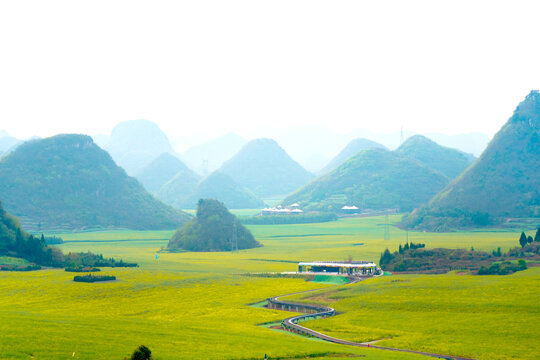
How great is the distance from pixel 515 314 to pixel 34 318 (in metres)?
55.0

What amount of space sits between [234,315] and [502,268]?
51178 mm

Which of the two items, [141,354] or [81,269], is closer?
[141,354]

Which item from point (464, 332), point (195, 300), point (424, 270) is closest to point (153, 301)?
point (195, 300)

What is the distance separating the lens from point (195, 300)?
9806 cm

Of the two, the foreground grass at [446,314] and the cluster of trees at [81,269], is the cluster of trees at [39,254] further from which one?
the foreground grass at [446,314]

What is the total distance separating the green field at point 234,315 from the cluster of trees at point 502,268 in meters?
3.28

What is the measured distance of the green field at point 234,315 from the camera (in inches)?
2142

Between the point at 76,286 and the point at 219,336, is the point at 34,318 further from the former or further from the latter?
the point at 76,286

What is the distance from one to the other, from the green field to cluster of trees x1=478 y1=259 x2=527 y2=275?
3.28 meters

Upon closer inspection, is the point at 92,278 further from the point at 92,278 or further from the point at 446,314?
the point at 446,314

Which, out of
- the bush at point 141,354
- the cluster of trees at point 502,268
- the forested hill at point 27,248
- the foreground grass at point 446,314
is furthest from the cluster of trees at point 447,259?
the bush at point 141,354

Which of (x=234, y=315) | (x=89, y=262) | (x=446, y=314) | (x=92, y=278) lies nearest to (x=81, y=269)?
(x=89, y=262)

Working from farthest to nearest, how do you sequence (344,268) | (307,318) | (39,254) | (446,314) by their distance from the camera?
(39,254), (344,268), (307,318), (446,314)

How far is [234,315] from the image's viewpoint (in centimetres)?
8500
